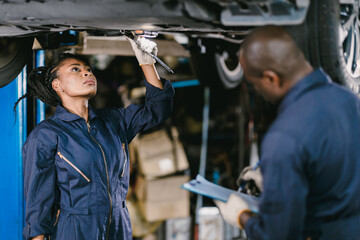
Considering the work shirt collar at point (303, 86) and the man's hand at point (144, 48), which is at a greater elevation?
the man's hand at point (144, 48)

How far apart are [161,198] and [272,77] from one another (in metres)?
2.80

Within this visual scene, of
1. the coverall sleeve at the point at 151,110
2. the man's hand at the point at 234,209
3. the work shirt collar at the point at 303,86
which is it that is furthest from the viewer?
the coverall sleeve at the point at 151,110

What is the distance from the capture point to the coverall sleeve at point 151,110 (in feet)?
6.28

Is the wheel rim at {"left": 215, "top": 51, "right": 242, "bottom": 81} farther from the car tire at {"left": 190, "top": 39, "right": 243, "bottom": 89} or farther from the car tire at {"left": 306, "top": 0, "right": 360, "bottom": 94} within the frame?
the car tire at {"left": 306, "top": 0, "right": 360, "bottom": 94}

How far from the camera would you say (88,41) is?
257 centimetres

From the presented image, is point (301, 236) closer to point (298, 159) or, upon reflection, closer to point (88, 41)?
point (298, 159)

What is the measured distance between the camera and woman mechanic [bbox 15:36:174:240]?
1687mm

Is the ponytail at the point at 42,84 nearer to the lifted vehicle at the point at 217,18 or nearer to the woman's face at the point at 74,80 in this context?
the woman's face at the point at 74,80

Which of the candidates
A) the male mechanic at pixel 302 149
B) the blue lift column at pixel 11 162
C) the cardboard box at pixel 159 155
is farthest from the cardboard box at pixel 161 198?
the male mechanic at pixel 302 149

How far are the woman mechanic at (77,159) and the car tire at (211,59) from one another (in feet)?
2.88

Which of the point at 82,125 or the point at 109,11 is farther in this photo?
the point at 82,125

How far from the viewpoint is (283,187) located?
105 cm

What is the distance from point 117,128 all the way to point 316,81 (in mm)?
1087

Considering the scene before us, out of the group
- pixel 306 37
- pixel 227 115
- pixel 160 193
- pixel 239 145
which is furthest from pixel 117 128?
pixel 227 115
